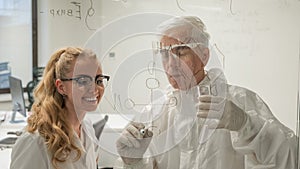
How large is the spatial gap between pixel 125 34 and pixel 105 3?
0.47 m

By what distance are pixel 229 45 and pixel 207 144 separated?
1.38ft

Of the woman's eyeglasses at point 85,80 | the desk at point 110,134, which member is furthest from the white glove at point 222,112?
the woman's eyeglasses at point 85,80

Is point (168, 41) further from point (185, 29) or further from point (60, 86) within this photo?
point (60, 86)

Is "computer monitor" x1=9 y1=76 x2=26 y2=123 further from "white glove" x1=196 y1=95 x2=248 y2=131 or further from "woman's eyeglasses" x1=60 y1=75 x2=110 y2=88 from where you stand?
"white glove" x1=196 y1=95 x2=248 y2=131

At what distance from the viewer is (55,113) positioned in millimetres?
1354

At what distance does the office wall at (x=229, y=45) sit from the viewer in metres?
1.38

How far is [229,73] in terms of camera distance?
57.5 inches

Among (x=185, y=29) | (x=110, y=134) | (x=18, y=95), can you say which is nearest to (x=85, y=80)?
(x=110, y=134)

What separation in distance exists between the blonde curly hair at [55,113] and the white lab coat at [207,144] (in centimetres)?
25

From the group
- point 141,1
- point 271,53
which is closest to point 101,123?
point 141,1

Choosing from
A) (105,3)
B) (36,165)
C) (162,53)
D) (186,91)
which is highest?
(105,3)

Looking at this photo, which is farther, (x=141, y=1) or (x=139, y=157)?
(x=141, y=1)

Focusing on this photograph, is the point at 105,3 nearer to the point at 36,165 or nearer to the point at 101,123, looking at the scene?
the point at 101,123

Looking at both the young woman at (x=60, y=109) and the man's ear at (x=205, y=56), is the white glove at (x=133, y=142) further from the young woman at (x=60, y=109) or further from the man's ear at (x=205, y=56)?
the man's ear at (x=205, y=56)
